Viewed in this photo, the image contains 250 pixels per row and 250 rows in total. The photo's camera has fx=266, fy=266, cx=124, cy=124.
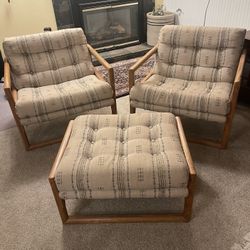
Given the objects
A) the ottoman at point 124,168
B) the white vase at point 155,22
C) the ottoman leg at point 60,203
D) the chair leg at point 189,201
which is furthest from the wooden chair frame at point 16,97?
the white vase at point 155,22

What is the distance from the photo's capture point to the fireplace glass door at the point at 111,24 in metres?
3.62

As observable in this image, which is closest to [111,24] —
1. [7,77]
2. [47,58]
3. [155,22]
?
[155,22]

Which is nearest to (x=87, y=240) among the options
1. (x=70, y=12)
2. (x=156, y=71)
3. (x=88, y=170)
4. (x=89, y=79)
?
(x=88, y=170)

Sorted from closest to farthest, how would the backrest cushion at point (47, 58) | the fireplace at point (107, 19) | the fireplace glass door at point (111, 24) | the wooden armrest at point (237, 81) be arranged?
the wooden armrest at point (237, 81), the backrest cushion at point (47, 58), the fireplace at point (107, 19), the fireplace glass door at point (111, 24)

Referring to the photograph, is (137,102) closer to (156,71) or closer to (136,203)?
(156,71)

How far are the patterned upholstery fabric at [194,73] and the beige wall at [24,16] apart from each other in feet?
5.94

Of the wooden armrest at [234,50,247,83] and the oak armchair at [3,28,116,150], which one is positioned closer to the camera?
the wooden armrest at [234,50,247,83]

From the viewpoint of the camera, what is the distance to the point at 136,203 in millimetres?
1558

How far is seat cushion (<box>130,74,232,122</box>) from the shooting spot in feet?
5.75

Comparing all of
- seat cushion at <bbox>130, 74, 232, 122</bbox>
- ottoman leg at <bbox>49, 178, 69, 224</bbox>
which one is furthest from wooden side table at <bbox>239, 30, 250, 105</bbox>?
ottoman leg at <bbox>49, 178, 69, 224</bbox>

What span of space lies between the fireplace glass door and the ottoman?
8.27 feet

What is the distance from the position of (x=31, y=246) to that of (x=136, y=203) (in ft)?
1.98

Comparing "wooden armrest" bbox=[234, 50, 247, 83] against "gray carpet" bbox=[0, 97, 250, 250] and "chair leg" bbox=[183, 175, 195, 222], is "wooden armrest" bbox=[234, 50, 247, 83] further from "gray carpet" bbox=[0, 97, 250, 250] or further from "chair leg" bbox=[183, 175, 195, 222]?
"chair leg" bbox=[183, 175, 195, 222]

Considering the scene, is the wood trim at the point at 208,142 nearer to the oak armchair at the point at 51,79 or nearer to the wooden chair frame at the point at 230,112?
the wooden chair frame at the point at 230,112
